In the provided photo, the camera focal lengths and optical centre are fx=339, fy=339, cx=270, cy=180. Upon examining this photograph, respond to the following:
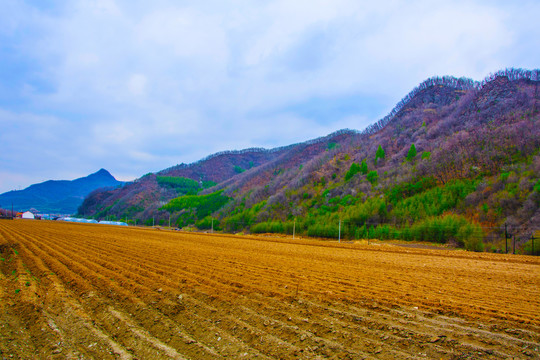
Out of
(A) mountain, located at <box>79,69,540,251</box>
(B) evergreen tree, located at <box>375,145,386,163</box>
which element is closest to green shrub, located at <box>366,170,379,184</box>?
(A) mountain, located at <box>79,69,540,251</box>

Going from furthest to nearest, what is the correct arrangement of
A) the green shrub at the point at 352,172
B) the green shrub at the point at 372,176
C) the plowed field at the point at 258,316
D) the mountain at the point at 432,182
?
the green shrub at the point at 352,172
the green shrub at the point at 372,176
the mountain at the point at 432,182
the plowed field at the point at 258,316

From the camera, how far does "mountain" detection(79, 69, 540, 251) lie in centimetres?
3172

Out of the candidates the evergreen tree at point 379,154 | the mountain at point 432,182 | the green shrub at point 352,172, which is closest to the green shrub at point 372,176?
the mountain at point 432,182

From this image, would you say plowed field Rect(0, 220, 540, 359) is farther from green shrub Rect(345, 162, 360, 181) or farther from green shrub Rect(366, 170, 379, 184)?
green shrub Rect(345, 162, 360, 181)

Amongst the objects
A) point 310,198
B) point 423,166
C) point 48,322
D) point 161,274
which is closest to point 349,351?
point 48,322

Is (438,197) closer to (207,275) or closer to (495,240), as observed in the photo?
(495,240)

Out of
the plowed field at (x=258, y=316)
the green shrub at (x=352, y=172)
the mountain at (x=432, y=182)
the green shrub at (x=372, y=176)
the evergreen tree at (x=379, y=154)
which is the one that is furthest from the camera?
the evergreen tree at (x=379, y=154)

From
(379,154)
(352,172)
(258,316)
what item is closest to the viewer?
(258,316)

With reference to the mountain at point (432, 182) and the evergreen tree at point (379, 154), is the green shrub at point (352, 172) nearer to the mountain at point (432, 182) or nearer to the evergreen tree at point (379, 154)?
the mountain at point (432, 182)

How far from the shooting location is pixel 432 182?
45094 millimetres

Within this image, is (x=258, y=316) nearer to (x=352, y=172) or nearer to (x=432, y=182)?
(x=432, y=182)

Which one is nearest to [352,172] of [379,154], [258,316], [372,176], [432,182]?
[372,176]

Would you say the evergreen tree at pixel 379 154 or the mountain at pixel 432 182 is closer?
the mountain at pixel 432 182

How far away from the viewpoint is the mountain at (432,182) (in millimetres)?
31719
